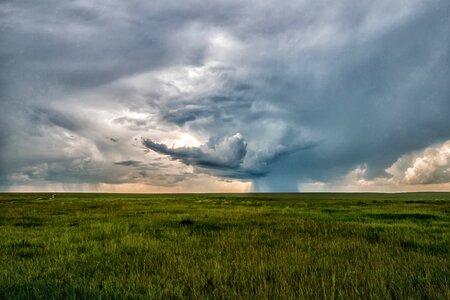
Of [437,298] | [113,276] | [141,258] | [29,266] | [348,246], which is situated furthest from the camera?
[348,246]

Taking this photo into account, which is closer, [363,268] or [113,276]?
[113,276]

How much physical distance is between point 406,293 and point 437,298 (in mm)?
550

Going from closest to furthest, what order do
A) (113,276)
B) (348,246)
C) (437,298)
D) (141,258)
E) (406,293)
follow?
(437,298)
(406,293)
(113,276)
(141,258)
(348,246)

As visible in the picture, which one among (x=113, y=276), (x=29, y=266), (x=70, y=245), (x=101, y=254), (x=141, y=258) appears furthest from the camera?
(x=70, y=245)

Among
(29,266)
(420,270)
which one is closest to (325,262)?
(420,270)

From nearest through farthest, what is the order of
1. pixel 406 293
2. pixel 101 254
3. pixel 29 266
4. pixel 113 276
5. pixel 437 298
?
1. pixel 437 298
2. pixel 406 293
3. pixel 113 276
4. pixel 29 266
5. pixel 101 254

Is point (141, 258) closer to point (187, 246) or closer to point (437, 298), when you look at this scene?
point (187, 246)

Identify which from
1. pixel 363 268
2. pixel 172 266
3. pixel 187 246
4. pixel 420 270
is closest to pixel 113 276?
pixel 172 266

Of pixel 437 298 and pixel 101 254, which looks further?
pixel 101 254

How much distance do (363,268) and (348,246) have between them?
2942mm

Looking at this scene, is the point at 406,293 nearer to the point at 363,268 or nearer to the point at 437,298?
the point at 437,298

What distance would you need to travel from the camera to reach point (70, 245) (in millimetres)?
11273

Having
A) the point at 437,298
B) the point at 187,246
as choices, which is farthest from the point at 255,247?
the point at 437,298

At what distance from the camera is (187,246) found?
10.9m
